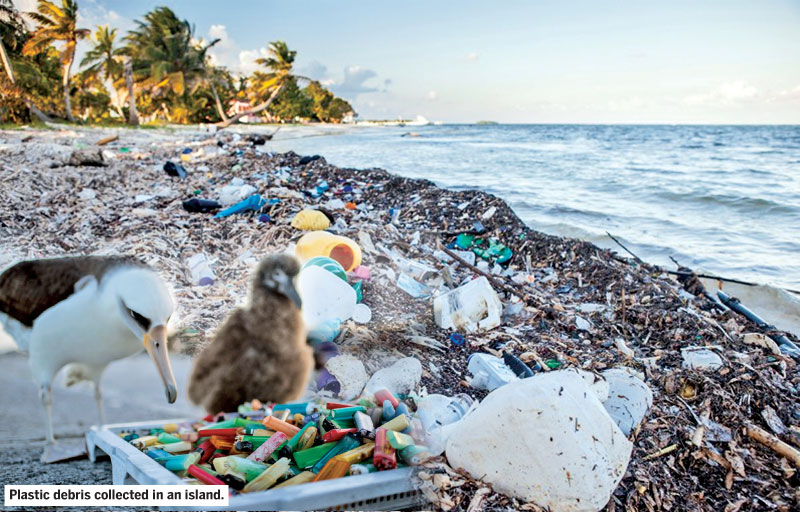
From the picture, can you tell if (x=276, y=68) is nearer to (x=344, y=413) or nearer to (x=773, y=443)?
(x=344, y=413)

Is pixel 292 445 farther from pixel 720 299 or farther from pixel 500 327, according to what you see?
pixel 720 299

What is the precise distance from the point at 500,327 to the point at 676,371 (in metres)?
0.91

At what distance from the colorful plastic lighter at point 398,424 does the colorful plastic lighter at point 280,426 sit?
25cm

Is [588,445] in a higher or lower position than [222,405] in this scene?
lower

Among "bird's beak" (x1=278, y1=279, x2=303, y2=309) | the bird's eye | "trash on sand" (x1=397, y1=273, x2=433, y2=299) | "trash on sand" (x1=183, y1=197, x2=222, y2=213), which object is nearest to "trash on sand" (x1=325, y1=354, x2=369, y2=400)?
"bird's beak" (x1=278, y1=279, x2=303, y2=309)

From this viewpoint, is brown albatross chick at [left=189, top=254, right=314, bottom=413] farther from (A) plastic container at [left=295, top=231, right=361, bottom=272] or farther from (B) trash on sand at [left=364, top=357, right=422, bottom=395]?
(B) trash on sand at [left=364, top=357, right=422, bottom=395]

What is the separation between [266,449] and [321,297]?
39 cm

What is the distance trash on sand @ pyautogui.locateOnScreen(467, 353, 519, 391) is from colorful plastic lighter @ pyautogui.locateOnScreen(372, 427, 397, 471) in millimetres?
875

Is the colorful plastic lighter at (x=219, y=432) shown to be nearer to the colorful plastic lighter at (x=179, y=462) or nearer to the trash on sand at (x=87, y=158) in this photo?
the colorful plastic lighter at (x=179, y=462)

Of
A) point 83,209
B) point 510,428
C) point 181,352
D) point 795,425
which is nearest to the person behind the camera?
point 181,352

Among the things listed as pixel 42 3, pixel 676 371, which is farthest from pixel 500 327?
pixel 42 3

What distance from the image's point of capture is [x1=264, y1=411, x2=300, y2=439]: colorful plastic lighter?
124 cm

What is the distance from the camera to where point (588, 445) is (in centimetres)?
141

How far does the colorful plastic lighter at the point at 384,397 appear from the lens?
1.55 m
